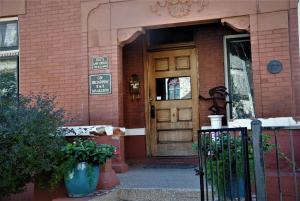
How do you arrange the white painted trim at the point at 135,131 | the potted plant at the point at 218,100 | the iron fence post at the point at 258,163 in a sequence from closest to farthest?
the iron fence post at the point at 258,163 < the potted plant at the point at 218,100 < the white painted trim at the point at 135,131

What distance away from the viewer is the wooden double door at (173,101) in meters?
8.52

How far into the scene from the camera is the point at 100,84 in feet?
24.7

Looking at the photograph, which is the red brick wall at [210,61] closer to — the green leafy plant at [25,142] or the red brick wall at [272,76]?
the red brick wall at [272,76]

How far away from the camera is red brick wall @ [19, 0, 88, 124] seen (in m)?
7.73

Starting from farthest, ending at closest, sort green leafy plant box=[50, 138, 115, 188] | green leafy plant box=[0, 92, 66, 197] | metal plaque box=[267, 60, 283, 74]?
metal plaque box=[267, 60, 283, 74] → green leafy plant box=[50, 138, 115, 188] → green leafy plant box=[0, 92, 66, 197]

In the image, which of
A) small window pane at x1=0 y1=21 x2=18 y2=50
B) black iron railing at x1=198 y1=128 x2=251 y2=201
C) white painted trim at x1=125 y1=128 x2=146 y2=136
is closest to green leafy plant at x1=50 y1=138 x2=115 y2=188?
black iron railing at x1=198 y1=128 x2=251 y2=201

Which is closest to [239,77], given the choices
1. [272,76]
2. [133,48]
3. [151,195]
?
[272,76]

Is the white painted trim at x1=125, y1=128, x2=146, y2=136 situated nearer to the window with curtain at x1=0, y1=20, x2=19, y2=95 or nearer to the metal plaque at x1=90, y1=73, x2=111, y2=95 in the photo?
the metal plaque at x1=90, y1=73, x2=111, y2=95

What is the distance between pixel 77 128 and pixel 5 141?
6.04 ft

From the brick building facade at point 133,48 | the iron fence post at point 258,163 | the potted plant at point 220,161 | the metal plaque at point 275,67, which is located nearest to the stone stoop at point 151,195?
the potted plant at point 220,161

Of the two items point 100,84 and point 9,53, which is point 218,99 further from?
point 9,53

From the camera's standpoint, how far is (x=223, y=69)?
822cm

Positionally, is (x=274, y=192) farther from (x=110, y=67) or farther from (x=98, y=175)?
(x=110, y=67)

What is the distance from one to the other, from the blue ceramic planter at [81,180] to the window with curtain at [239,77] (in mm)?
3545
